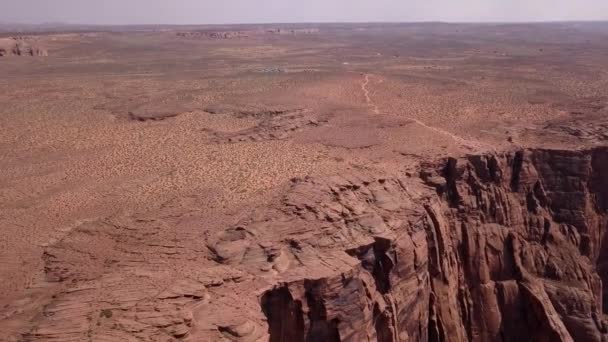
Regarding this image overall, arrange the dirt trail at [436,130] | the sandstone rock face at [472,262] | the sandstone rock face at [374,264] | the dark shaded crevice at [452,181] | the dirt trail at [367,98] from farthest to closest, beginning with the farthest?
1. the dirt trail at [367,98]
2. the dirt trail at [436,130]
3. the dark shaded crevice at [452,181]
4. the sandstone rock face at [472,262]
5. the sandstone rock face at [374,264]

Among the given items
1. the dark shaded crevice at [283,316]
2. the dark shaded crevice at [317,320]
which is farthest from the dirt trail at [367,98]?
the dark shaded crevice at [283,316]

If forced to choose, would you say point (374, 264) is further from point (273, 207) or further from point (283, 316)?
point (273, 207)

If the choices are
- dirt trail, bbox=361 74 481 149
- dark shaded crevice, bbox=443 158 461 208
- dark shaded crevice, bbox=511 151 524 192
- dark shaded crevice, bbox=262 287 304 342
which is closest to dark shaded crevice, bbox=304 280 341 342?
dark shaded crevice, bbox=262 287 304 342

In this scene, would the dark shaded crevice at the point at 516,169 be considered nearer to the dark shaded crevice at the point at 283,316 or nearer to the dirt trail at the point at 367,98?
the dirt trail at the point at 367,98

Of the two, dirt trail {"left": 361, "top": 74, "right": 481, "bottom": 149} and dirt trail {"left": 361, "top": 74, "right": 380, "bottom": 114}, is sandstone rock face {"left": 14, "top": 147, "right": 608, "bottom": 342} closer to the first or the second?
dirt trail {"left": 361, "top": 74, "right": 481, "bottom": 149}

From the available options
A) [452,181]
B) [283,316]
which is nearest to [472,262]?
[452,181]

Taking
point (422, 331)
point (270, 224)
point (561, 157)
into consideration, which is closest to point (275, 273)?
point (270, 224)
